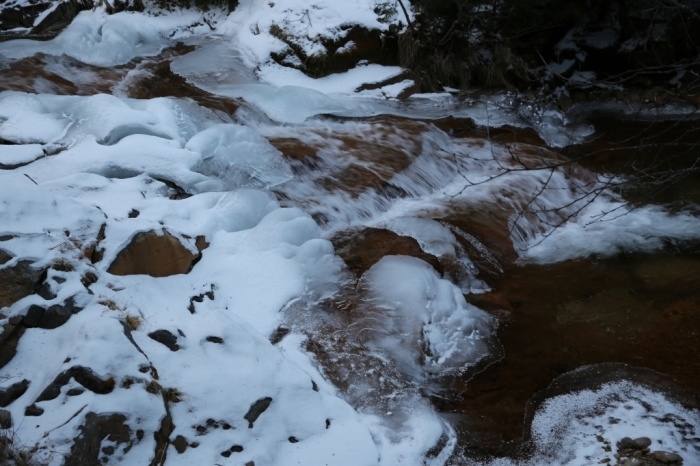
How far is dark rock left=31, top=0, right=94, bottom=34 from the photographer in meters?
9.77

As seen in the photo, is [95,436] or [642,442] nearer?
[95,436]

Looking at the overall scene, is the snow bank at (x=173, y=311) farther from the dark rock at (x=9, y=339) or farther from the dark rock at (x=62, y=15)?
the dark rock at (x=62, y=15)

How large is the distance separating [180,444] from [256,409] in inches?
17.1

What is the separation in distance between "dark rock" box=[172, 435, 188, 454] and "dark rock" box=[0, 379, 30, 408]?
0.72m

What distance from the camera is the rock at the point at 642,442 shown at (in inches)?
131

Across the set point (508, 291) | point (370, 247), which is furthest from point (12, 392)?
point (508, 291)

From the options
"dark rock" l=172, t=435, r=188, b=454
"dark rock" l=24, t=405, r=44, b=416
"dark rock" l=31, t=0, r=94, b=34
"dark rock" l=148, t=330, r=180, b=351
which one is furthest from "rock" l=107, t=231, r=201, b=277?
"dark rock" l=31, t=0, r=94, b=34

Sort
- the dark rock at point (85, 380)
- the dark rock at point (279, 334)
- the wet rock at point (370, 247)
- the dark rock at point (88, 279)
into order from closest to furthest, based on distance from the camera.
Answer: the dark rock at point (85, 380)
the dark rock at point (88, 279)
the dark rock at point (279, 334)
the wet rock at point (370, 247)

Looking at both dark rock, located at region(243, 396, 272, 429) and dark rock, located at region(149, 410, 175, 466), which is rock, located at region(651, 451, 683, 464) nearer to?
dark rock, located at region(243, 396, 272, 429)

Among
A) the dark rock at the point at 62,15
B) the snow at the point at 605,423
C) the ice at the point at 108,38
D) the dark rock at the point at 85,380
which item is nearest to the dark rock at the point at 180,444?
the dark rock at the point at 85,380

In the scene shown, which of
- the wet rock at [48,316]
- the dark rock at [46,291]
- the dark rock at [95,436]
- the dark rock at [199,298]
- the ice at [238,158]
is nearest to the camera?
the dark rock at [95,436]

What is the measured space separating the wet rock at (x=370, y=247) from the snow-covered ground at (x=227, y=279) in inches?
4.9

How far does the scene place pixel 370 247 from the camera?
506 centimetres

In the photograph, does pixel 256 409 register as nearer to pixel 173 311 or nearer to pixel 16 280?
pixel 173 311
